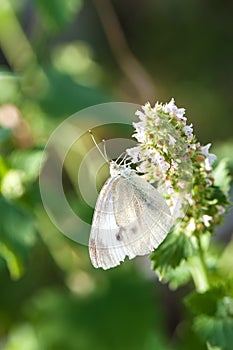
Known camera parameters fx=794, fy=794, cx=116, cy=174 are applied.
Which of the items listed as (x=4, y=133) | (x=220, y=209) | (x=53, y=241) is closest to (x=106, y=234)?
(x=220, y=209)

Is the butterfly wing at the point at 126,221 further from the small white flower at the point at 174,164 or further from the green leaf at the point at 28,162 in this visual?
the green leaf at the point at 28,162

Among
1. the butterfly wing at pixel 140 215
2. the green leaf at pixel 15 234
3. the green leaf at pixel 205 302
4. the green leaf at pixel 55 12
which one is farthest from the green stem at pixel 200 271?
the green leaf at pixel 55 12

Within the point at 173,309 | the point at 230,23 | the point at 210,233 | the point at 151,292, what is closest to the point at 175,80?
the point at 230,23

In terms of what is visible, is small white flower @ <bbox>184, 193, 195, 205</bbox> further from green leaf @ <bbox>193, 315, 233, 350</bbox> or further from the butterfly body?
green leaf @ <bbox>193, 315, 233, 350</bbox>

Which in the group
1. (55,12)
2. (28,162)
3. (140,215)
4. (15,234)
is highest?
(55,12)

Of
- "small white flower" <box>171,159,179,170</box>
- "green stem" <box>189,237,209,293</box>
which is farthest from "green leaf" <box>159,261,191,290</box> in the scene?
"small white flower" <box>171,159,179,170</box>

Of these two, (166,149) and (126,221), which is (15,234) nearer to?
(126,221)

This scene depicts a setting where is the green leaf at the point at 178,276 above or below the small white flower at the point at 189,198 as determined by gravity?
above

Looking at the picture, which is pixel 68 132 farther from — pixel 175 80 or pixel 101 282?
pixel 175 80

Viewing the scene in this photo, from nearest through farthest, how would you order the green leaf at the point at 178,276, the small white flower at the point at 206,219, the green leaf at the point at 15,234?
the small white flower at the point at 206,219, the green leaf at the point at 178,276, the green leaf at the point at 15,234
